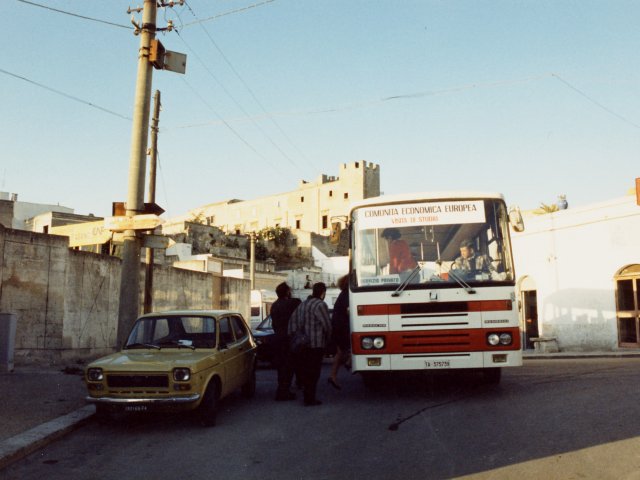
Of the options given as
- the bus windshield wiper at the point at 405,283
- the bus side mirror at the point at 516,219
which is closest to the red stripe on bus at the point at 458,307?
the bus windshield wiper at the point at 405,283

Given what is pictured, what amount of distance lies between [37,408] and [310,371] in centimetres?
383

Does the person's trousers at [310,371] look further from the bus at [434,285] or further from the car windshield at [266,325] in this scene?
the car windshield at [266,325]

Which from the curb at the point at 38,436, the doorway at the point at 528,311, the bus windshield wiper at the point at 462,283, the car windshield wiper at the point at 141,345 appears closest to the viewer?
the curb at the point at 38,436

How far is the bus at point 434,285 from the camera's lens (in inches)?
340

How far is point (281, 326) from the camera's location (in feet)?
35.3

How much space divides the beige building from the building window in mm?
67905

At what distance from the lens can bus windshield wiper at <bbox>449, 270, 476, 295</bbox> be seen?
8695 mm

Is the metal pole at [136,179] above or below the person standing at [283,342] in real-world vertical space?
above

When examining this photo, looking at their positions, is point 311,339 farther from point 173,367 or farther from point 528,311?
point 528,311

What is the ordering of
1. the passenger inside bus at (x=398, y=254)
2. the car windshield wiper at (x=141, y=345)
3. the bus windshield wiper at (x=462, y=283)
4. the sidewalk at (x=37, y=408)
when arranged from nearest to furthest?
the sidewalk at (x=37, y=408) < the car windshield wiper at (x=141, y=345) < the bus windshield wiper at (x=462, y=283) < the passenger inside bus at (x=398, y=254)

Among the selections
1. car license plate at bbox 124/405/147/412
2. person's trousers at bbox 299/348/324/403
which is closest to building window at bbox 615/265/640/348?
person's trousers at bbox 299/348/324/403

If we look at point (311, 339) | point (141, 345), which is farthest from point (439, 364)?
point (141, 345)

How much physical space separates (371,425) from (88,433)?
349 centimetres

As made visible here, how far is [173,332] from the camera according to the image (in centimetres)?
898
